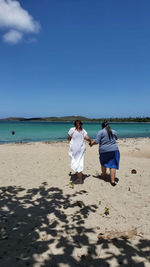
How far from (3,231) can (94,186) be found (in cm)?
395

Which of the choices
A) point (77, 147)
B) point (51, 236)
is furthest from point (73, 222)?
point (77, 147)

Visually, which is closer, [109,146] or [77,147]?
[109,146]

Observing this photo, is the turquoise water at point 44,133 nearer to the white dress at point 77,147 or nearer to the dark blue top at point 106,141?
the white dress at point 77,147

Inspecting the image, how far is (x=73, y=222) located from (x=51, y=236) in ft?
2.53

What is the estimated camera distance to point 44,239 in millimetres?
4117

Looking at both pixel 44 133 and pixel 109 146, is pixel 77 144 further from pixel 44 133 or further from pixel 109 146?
pixel 44 133

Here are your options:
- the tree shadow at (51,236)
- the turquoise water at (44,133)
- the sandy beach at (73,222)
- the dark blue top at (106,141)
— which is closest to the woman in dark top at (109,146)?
the dark blue top at (106,141)

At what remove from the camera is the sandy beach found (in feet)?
11.9

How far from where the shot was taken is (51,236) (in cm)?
423

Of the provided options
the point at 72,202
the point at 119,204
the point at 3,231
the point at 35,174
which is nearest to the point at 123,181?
the point at 119,204

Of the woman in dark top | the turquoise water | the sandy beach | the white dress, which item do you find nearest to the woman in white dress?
the white dress

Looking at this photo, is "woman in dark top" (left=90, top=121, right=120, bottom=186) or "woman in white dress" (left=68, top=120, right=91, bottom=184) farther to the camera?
"woman in white dress" (left=68, top=120, right=91, bottom=184)

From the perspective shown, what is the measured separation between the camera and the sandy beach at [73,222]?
363 cm

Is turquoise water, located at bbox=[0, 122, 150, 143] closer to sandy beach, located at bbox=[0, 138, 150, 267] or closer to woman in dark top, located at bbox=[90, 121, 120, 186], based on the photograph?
sandy beach, located at bbox=[0, 138, 150, 267]
